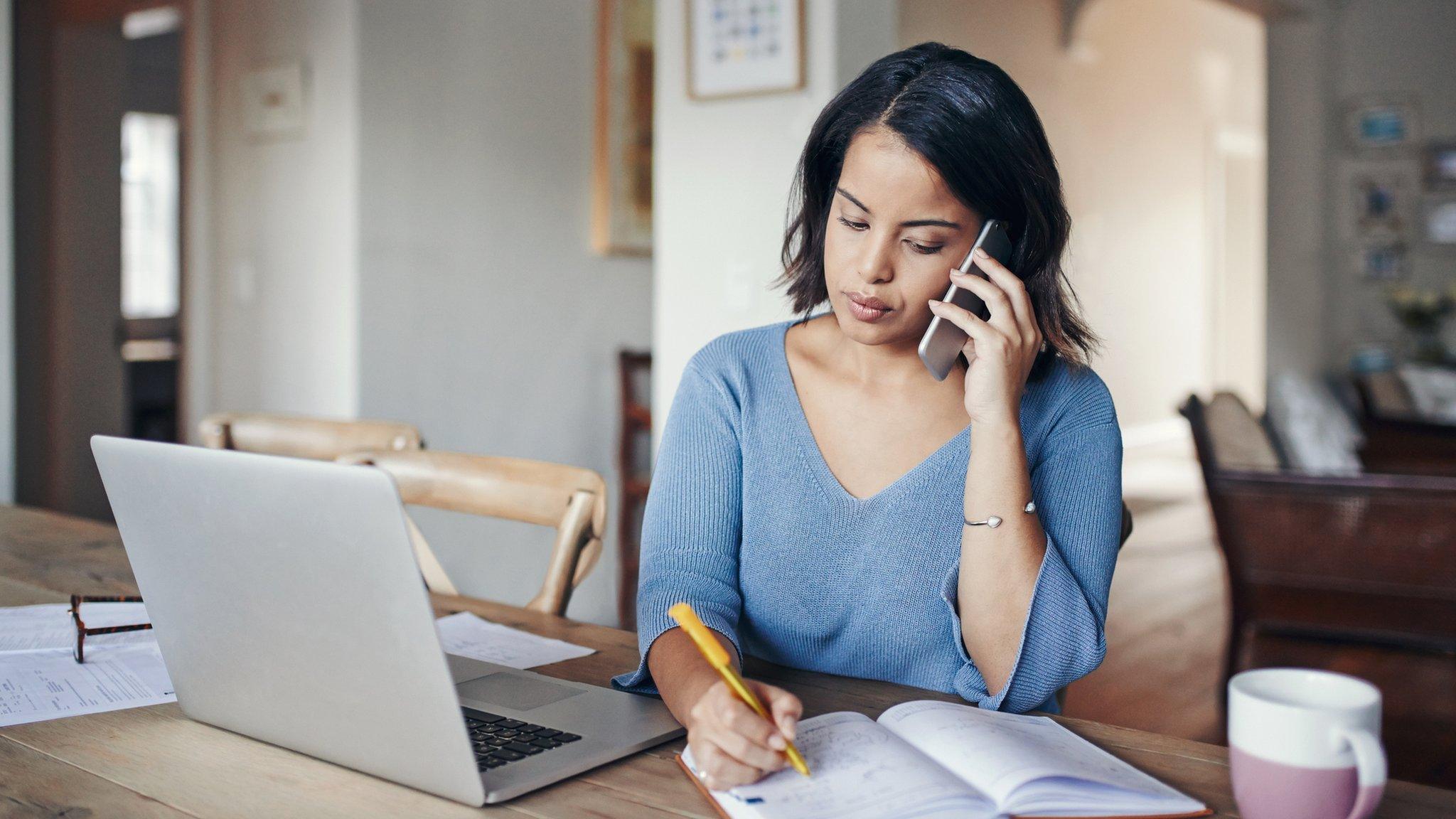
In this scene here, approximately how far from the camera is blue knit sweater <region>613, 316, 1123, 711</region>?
1.18 metres

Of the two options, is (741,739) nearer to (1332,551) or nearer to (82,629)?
(82,629)

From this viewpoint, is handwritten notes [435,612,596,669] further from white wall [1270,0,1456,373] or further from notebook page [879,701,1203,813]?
white wall [1270,0,1456,373]

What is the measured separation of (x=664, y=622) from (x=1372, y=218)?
22.0 ft

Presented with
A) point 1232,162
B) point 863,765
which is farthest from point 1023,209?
point 1232,162

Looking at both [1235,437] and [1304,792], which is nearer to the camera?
[1304,792]

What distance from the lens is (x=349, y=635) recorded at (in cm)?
78

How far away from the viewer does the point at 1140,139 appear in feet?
25.1

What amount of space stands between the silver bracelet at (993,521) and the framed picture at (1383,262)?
6.46 metres

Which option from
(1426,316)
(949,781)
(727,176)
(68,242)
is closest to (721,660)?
(949,781)

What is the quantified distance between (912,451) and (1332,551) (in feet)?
7.85

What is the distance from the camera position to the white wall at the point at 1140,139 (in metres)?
6.39

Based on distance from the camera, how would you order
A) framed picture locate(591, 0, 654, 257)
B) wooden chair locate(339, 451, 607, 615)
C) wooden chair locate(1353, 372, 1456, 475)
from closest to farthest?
wooden chair locate(339, 451, 607, 615)
framed picture locate(591, 0, 654, 257)
wooden chair locate(1353, 372, 1456, 475)

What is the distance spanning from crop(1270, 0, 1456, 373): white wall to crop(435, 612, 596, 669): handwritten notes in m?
6.35

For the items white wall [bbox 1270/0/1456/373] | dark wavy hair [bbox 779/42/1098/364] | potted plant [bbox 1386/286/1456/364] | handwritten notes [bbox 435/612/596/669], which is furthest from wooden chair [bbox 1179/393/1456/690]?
white wall [bbox 1270/0/1456/373]
